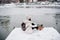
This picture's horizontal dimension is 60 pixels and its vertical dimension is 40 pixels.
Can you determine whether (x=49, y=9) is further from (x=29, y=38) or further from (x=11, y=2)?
(x=29, y=38)

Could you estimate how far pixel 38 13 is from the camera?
2.46 meters

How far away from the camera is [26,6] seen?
2.44 m

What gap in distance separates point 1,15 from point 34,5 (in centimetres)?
59

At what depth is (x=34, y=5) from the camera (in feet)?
8.02

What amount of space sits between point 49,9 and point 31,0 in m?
0.35

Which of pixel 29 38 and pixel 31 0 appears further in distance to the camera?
pixel 31 0

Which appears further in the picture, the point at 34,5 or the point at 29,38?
the point at 34,5

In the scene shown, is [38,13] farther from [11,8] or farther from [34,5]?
[11,8]

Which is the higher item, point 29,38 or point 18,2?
point 18,2

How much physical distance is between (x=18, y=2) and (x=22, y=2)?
0.07m

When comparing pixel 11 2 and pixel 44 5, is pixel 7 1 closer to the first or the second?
pixel 11 2

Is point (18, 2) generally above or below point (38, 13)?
above

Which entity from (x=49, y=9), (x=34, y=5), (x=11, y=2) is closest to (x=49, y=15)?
(x=49, y=9)

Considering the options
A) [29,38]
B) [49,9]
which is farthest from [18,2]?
[29,38]
